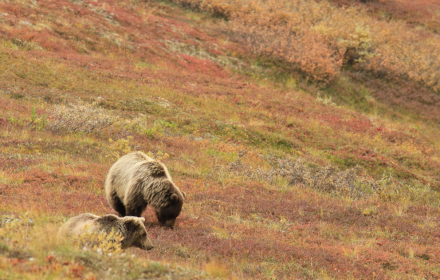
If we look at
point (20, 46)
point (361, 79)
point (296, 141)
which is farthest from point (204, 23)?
point (296, 141)

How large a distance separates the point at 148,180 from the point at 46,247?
3915 millimetres

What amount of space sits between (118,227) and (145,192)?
1733mm

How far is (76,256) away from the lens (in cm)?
504

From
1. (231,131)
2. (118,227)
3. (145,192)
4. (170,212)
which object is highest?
(118,227)

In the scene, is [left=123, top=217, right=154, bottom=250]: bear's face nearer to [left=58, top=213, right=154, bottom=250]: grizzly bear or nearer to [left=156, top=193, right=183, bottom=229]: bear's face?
[left=58, top=213, right=154, bottom=250]: grizzly bear

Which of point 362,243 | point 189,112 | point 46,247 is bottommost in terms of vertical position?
point 189,112

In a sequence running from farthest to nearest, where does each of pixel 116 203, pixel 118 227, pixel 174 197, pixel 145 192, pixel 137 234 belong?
pixel 116 203
pixel 145 192
pixel 174 197
pixel 137 234
pixel 118 227

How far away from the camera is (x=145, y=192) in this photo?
884 cm

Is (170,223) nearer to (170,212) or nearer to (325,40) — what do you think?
(170,212)

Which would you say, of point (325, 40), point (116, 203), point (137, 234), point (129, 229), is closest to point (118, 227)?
point (129, 229)

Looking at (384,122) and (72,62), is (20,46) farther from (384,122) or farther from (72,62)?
(384,122)

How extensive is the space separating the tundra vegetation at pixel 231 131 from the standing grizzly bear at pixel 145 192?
455 millimetres

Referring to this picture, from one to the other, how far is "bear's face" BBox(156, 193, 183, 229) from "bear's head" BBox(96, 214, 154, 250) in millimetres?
1374

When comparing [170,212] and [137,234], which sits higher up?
[137,234]
